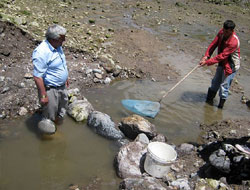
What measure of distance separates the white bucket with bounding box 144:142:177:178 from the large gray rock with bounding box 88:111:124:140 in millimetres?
1010

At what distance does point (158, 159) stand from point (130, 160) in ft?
1.91

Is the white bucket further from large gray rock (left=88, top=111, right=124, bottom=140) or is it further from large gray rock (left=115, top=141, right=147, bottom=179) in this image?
large gray rock (left=88, top=111, right=124, bottom=140)

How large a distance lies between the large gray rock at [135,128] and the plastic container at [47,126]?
124cm

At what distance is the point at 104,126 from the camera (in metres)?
4.65

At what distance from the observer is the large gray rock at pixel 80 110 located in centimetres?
497

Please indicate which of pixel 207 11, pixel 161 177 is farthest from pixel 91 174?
pixel 207 11

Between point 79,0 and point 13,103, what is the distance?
11833 millimetres

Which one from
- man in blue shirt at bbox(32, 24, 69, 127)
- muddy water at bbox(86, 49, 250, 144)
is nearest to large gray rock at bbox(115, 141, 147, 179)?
muddy water at bbox(86, 49, 250, 144)

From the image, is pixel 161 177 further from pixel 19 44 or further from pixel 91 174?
pixel 19 44

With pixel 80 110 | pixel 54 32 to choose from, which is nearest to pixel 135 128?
pixel 80 110

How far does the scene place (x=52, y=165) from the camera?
13.1 ft

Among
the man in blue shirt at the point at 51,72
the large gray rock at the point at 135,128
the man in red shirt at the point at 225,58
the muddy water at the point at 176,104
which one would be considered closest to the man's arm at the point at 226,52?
the man in red shirt at the point at 225,58

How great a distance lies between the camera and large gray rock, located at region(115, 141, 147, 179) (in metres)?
3.80

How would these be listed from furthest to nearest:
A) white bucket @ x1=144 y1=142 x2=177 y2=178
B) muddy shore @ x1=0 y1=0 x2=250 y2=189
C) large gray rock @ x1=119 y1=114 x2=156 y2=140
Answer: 1. muddy shore @ x1=0 y1=0 x2=250 y2=189
2. large gray rock @ x1=119 y1=114 x2=156 y2=140
3. white bucket @ x1=144 y1=142 x2=177 y2=178
